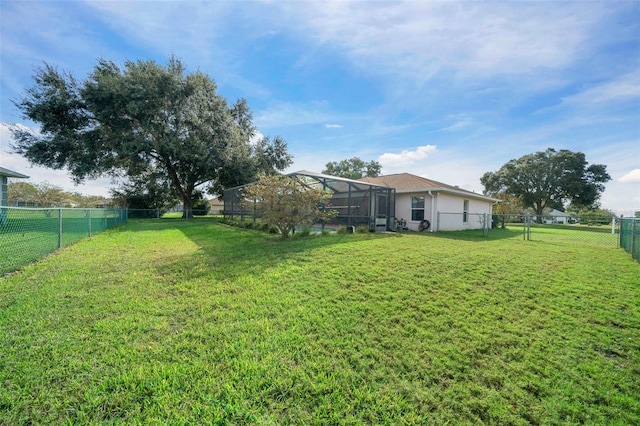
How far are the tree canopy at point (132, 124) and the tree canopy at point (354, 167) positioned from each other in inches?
771

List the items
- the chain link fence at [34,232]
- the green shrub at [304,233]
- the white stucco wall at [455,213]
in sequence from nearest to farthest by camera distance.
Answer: the chain link fence at [34,232], the green shrub at [304,233], the white stucco wall at [455,213]

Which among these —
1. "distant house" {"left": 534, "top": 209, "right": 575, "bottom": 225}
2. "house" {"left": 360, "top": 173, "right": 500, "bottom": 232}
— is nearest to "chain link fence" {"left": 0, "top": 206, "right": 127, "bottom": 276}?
"house" {"left": 360, "top": 173, "right": 500, "bottom": 232}

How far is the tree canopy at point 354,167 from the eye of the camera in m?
39.9

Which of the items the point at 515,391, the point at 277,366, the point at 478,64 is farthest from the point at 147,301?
the point at 478,64

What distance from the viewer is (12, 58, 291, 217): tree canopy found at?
1714 cm

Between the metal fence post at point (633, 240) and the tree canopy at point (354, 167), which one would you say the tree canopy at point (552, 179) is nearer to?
the tree canopy at point (354, 167)

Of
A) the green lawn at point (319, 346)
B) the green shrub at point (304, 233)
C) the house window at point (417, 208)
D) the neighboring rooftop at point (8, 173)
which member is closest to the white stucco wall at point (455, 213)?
the house window at point (417, 208)

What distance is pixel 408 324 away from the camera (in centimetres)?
312

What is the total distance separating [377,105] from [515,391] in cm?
1233

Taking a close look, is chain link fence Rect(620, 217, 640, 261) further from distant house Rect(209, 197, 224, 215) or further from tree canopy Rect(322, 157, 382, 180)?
tree canopy Rect(322, 157, 382, 180)

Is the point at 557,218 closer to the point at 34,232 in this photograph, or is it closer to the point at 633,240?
the point at 633,240

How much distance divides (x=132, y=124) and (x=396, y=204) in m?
19.5

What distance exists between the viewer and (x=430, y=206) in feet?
44.9

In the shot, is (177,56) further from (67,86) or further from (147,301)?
(147,301)
